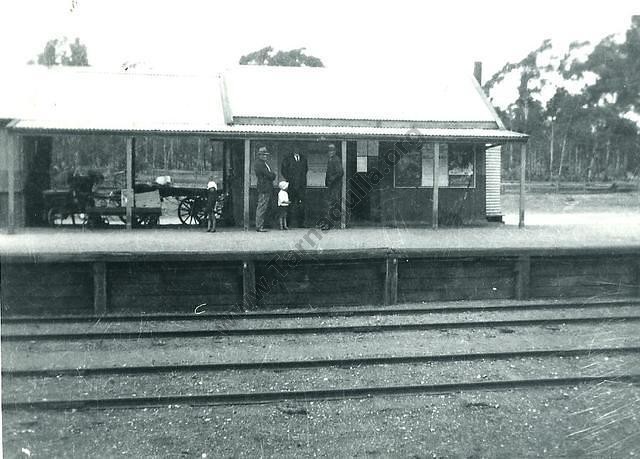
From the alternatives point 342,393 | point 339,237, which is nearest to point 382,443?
point 342,393

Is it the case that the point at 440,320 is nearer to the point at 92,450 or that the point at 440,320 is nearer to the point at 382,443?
the point at 382,443

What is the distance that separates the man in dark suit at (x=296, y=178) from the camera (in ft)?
55.2

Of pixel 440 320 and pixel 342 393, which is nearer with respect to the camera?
pixel 342 393

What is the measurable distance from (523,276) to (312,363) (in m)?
4.26

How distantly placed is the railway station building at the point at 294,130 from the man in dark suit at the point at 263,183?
48 centimetres

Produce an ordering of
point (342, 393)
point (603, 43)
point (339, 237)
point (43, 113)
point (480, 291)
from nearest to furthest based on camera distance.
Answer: point (342, 393) → point (480, 291) → point (339, 237) → point (43, 113) → point (603, 43)

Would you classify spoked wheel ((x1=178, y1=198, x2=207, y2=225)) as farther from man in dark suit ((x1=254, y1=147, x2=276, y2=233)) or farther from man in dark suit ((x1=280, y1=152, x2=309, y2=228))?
man in dark suit ((x1=280, y1=152, x2=309, y2=228))

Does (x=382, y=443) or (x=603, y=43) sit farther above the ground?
(x=603, y=43)

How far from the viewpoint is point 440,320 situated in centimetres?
858

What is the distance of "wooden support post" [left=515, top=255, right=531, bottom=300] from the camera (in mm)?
9508

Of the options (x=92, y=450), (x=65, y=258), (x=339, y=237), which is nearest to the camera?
(x=92, y=450)

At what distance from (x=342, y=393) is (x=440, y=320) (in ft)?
10.1

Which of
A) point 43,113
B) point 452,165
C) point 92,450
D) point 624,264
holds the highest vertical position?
point 43,113

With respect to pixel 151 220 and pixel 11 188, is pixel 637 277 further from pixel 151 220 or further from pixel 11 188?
pixel 11 188
